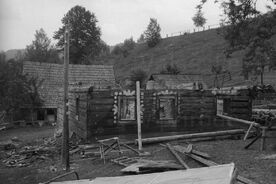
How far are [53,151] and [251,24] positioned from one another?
10416 millimetres

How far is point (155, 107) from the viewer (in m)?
16.3

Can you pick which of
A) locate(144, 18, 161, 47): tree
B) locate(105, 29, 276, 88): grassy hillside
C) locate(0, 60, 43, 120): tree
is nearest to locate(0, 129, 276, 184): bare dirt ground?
locate(0, 60, 43, 120): tree

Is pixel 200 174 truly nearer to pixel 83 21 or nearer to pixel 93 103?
pixel 93 103

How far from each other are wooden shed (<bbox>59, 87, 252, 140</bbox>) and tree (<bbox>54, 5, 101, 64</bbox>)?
3804 cm

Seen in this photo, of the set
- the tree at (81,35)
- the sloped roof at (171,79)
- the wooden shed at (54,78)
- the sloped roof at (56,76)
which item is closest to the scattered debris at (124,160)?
the wooden shed at (54,78)

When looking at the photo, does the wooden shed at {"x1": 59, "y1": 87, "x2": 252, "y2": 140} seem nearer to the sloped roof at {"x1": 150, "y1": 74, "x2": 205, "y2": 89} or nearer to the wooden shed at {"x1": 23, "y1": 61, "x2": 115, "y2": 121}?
the wooden shed at {"x1": 23, "y1": 61, "x2": 115, "y2": 121}

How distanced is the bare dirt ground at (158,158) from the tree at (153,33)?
72.5 m

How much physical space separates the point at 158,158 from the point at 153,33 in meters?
76.0

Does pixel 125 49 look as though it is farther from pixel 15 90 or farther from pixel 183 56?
pixel 15 90

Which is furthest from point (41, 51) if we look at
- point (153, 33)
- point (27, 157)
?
point (27, 157)

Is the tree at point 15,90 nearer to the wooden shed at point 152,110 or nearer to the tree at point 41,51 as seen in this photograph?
the wooden shed at point 152,110

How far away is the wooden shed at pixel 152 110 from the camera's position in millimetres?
15325

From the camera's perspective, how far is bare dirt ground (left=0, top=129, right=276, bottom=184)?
9258 mm

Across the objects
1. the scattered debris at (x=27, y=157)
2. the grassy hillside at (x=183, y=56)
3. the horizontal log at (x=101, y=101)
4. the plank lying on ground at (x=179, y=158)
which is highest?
the grassy hillside at (x=183, y=56)
